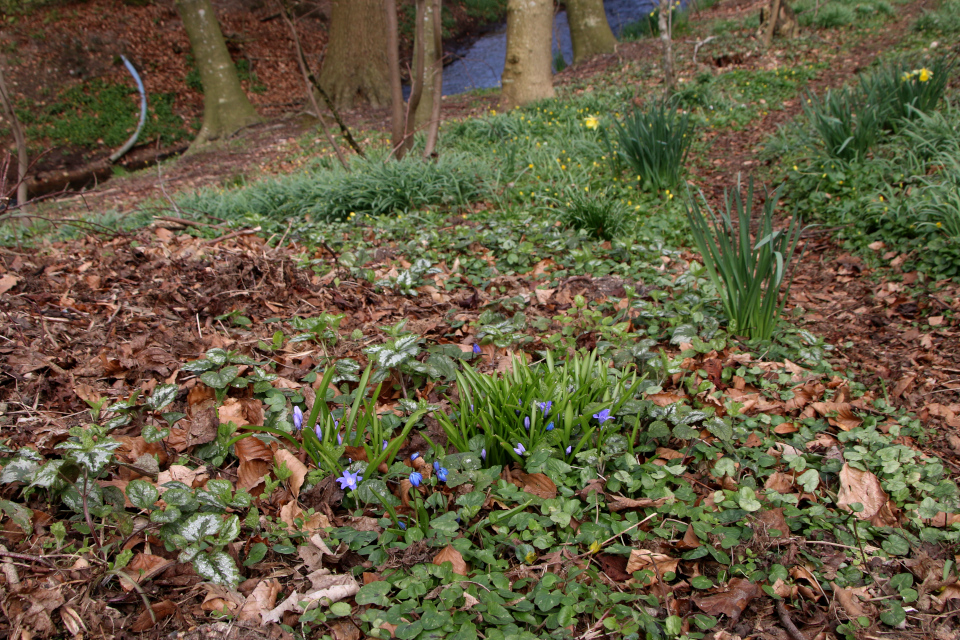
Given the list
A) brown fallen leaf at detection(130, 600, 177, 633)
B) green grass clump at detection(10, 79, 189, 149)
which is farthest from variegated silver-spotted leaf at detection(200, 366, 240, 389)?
green grass clump at detection(10, 79, 189, 149)

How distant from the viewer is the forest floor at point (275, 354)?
1.31 meters

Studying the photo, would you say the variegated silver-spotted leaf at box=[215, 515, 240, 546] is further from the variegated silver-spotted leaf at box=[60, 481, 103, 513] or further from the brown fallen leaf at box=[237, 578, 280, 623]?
the variegated silver-spotted leaf at box=[60, 481, 103, 513]

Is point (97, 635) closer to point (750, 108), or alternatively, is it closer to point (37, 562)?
point (37, 562)

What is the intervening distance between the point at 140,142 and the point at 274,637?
13369 mm

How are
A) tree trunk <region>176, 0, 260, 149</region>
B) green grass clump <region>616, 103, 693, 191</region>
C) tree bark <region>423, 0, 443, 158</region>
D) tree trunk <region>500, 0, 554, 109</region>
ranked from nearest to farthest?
green grass clump <region>616, 103, 693, 191</region>
tree bark <region>423, 0, 443, 158</region>
tree trunk <region>500, 0, 554, 109</region>
tree trunk <region>176, 0, 260, 149</region>

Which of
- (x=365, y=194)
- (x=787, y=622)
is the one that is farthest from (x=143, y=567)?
(x=365, y=194)

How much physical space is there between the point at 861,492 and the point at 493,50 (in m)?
15.6

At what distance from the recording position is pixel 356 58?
Answer: 35.4 feet

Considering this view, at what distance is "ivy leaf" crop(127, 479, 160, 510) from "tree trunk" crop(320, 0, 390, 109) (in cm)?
1050

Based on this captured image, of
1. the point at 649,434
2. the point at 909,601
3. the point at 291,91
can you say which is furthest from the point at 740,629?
the point at 291,91

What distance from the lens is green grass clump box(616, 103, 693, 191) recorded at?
4.34m

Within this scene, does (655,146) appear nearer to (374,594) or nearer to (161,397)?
(161,397)

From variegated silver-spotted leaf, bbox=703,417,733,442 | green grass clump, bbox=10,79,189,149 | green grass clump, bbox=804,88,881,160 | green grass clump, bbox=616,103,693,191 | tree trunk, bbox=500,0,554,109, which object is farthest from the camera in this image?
green grass clump, bbox=10,79,189,149

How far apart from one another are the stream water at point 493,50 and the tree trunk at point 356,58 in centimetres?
279
